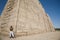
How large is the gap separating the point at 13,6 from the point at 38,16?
12.5 feet

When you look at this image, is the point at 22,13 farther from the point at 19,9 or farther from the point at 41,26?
the point at 41,26

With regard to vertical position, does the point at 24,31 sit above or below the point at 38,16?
below

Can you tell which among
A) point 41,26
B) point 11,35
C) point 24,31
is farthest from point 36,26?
point 11,35

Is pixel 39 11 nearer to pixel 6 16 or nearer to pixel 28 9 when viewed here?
pixel 28 9

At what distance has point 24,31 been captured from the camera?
17.6 m

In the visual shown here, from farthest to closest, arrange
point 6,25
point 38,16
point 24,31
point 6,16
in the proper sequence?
1. point 38,16
2. point 6,16
3. point 6,25
4. point 24,31

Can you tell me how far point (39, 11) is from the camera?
23578mm

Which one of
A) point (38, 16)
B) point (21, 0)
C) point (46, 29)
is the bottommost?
point (46, 29)

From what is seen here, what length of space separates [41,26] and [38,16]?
1.49 m

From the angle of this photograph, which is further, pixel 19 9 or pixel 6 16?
pixel 6 16

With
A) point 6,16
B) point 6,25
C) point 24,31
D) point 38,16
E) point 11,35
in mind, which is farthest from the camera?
point 38,16

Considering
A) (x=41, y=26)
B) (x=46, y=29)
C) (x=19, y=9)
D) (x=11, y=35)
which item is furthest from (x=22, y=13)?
(x=11, y=35)

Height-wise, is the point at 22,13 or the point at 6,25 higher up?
the point at 22,13

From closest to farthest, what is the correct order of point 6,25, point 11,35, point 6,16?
1. point 11,35
2. point 6,25
3. point 6,16
